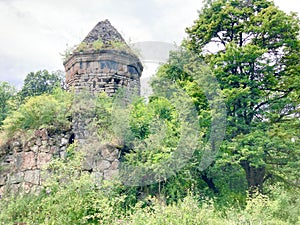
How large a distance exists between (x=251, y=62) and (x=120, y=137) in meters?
4.98

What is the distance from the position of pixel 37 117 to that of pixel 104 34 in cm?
456

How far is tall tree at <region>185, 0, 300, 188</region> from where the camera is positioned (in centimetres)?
945

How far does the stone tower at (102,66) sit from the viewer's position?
1077 centimetres

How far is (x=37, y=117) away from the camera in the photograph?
339 inches

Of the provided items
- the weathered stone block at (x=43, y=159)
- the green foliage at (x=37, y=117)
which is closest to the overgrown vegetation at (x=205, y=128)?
the green foliage at (x=37, y=117)

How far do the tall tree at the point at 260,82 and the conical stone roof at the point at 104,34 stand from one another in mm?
3628

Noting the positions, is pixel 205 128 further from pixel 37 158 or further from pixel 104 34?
pixel 104 34

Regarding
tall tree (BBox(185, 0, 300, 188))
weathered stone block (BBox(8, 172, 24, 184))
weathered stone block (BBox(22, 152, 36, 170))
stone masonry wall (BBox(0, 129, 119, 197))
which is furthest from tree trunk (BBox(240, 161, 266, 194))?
weathered stone block (BBox(8, 172, 24, 184))

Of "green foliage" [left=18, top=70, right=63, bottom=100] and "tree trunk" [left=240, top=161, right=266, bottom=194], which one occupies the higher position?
"green foliage" [left=18, top=70, right=63, bottom=100]

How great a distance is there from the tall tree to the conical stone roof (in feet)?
11.9

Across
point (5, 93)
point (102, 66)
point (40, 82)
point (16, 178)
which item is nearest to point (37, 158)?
point (16, 178)

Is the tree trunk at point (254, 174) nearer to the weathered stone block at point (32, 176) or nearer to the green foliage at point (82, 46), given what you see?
the weathered stone block at point (32, 176)

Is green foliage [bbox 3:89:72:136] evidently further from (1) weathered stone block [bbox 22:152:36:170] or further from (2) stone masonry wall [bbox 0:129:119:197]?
(1) weathered stone block [bbox 22:152:36:170]

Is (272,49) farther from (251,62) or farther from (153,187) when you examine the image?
(153,187)
